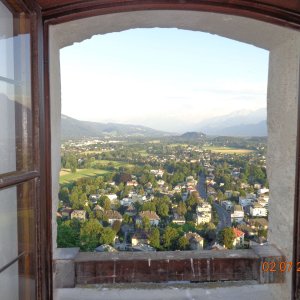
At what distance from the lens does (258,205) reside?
2.80m

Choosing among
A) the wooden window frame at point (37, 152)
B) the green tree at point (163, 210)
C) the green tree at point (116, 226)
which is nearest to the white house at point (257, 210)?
the green tree at point (163, 210)

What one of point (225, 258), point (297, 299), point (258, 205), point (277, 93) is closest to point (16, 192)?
point (225, 258)

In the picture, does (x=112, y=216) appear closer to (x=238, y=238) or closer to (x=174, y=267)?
(x=174, y=267)

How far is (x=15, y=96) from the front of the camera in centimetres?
136

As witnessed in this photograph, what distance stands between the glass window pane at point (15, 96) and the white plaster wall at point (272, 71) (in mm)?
457

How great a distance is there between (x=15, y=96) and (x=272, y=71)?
1788 mm

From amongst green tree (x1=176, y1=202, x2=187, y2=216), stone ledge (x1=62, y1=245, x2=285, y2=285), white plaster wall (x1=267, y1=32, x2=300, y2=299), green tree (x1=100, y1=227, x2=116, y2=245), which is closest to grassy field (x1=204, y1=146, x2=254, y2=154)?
green tree (x1=176, y1=202, x2=187, y2=216)

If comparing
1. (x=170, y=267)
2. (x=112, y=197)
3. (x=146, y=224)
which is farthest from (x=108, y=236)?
(x=170, y=267)

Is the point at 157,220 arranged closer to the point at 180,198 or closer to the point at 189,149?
the point at 180,198

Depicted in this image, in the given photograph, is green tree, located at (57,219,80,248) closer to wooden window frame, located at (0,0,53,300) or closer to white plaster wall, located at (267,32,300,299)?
wooden window frame, located at (0,0,53,300)

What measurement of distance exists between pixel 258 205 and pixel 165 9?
1869 mm

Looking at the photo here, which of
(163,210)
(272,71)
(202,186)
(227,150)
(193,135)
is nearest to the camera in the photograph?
(272,71)

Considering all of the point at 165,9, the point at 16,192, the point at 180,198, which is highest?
the point at 165,9

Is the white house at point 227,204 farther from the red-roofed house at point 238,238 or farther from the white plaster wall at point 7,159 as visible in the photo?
the white plaster wall at point 7,159
